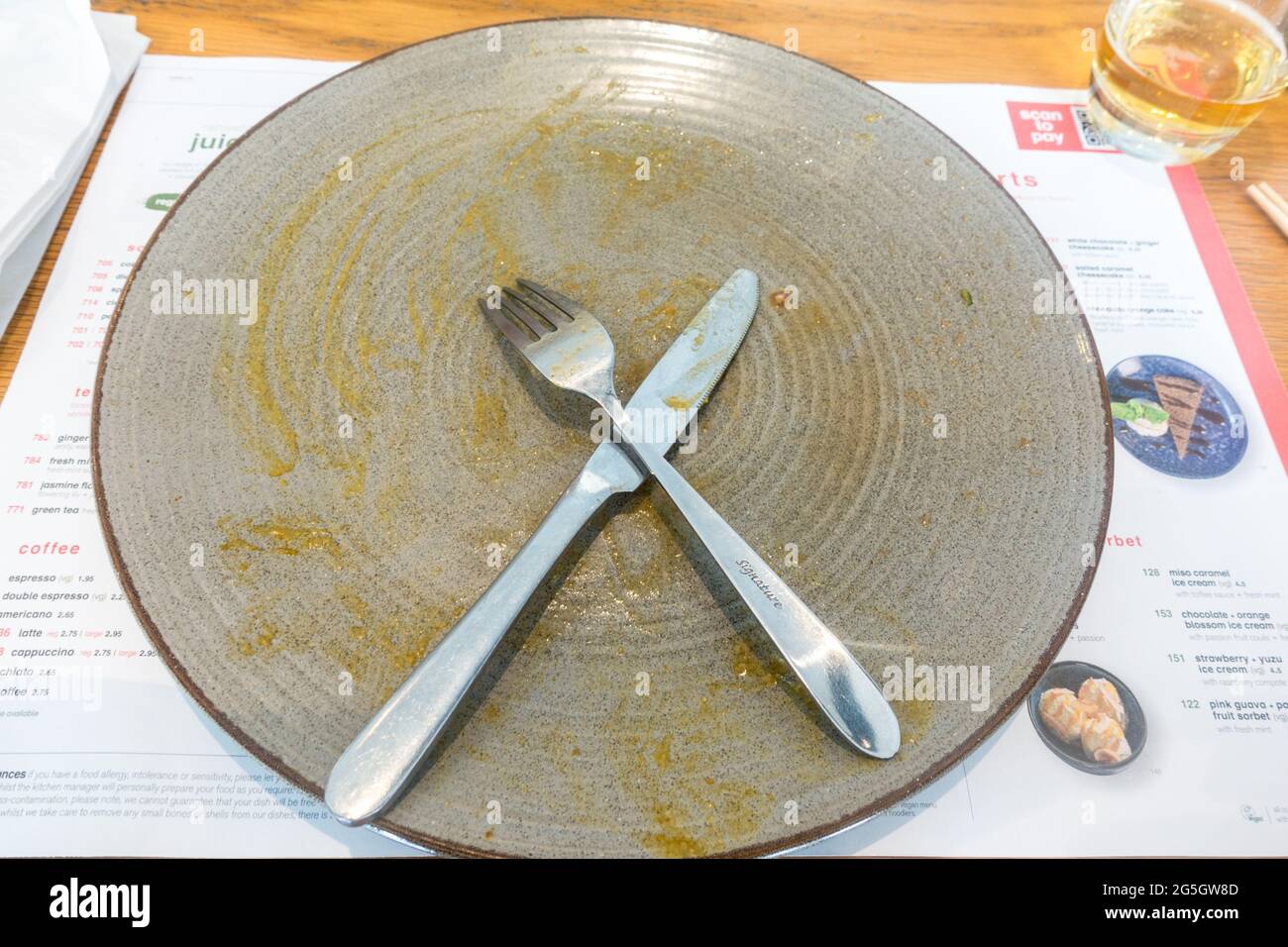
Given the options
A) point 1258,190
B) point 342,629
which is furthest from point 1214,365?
point 342,629

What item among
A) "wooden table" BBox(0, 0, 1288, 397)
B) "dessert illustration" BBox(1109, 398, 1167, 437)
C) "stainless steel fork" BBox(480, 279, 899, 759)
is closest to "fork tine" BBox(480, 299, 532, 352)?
"stainless steel fork" BBox(480, 279, 899, 759)

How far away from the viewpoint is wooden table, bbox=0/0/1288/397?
94 cm

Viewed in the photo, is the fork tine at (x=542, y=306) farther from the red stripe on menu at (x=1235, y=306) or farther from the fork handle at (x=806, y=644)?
the red stripe on menu at (x=1235, y=306)

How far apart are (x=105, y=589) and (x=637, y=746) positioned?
44 cm

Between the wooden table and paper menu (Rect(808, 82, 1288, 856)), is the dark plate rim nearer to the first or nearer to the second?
paper menu (Rect(808, 82, 1288, 856))

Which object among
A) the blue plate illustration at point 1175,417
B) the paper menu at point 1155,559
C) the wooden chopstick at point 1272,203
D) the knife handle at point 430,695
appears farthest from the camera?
the wooden chopstick at point 1272,203

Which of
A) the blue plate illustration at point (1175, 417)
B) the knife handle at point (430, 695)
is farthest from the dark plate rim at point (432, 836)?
the blue plate illustration at point (1175, 417)

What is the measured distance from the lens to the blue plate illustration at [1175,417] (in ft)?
2.52

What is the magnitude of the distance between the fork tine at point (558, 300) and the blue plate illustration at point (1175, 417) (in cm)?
50

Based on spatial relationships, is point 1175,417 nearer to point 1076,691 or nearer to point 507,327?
point 1076,691

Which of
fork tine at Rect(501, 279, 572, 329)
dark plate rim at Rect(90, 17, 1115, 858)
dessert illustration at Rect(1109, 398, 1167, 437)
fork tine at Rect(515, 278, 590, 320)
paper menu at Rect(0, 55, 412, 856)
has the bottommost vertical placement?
paper menu at Rect(0, 55, 412, 856)

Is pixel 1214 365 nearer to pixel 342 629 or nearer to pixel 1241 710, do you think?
pixel 1241 710

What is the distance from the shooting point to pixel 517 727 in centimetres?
56

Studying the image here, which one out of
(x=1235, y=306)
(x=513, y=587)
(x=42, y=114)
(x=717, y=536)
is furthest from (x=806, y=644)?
(x=42, y=114)
